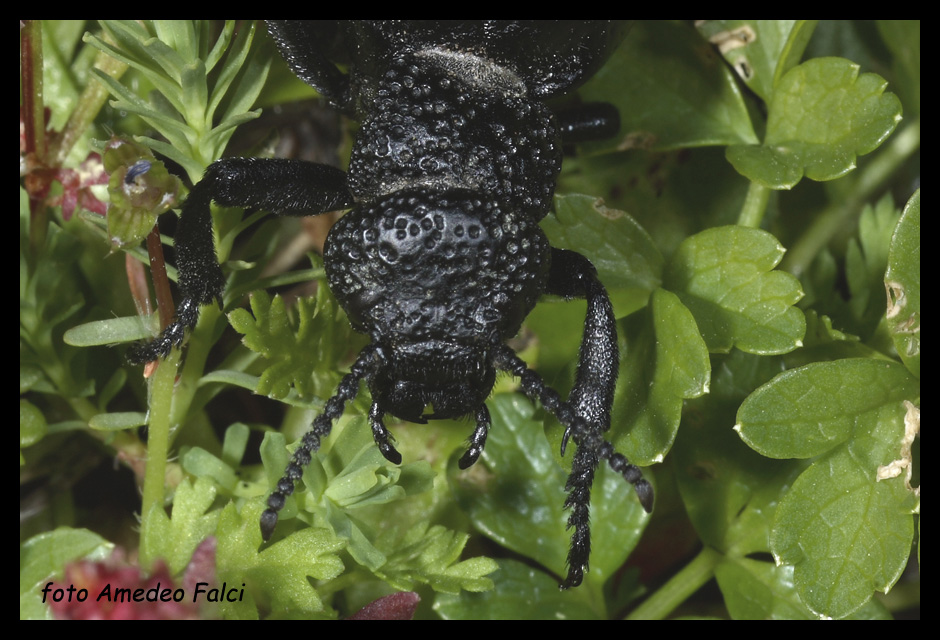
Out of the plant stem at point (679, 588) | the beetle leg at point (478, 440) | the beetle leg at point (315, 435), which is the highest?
the beetle leg at point (315, 435)

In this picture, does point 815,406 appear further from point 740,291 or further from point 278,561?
point 278,561

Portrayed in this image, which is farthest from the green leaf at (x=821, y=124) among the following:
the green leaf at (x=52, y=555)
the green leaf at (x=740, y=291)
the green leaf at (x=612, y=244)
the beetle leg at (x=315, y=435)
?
the green leaf at (x=52, y=555)

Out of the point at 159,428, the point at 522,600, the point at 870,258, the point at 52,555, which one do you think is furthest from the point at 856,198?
the point at 52,555

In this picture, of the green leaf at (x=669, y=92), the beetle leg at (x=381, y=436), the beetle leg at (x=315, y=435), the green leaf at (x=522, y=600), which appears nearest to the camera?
the beetle leg at (x=315, y=435)

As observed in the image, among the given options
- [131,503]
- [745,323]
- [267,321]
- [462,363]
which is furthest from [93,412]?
[745,323]

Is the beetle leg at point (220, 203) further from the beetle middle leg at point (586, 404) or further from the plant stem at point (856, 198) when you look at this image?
the plant stem at point (856, 198)

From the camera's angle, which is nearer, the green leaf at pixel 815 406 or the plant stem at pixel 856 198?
the green leaf at pixel 815 406
